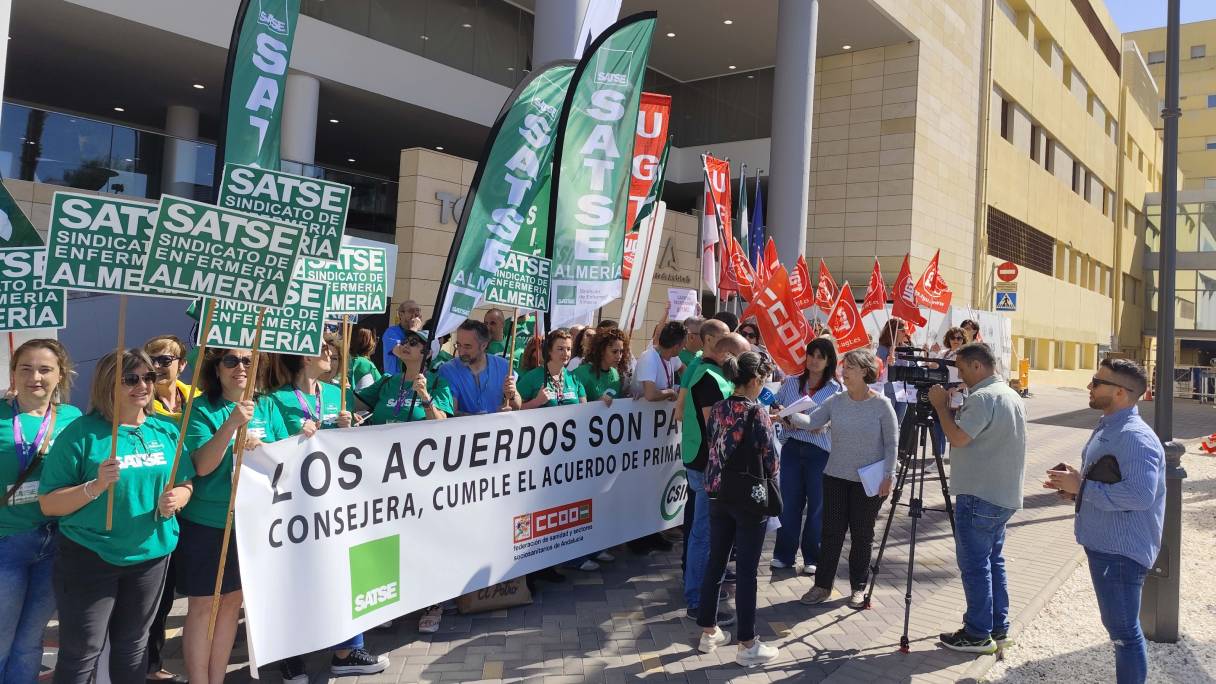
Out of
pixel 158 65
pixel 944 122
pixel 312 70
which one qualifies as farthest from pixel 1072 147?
pixel 158 65

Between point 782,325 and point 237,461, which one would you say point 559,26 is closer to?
point 782,325

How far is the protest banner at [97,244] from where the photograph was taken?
10.6 feet

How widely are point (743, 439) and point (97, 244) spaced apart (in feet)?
11.1

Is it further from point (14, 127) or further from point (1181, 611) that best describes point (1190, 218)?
point (14, 127)

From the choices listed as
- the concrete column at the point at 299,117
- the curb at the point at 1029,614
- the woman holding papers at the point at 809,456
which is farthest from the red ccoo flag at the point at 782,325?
the concrete column at the point at 299,117

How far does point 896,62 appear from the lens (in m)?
24.1

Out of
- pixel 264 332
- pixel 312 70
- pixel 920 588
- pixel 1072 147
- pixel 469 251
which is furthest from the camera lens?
pixel 1072 147

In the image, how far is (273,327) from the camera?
3914mm

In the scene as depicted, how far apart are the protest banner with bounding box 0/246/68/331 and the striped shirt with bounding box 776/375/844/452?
4.93 meters

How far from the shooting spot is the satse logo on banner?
4.34 m

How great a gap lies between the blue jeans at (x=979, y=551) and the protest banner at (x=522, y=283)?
332 cm

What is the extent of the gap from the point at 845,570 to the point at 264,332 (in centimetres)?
512

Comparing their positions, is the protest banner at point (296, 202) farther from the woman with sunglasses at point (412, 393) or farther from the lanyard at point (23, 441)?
the woman with sunglasses at point (412, 393)

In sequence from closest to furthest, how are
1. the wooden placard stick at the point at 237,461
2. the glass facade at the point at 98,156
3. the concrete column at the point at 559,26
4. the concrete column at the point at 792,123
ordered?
the wooden placard stick at the point at 237,461, the glass facade at the point at 98,156, the concrete column at the point at 559,26, the concrete column at the point at 792,123
